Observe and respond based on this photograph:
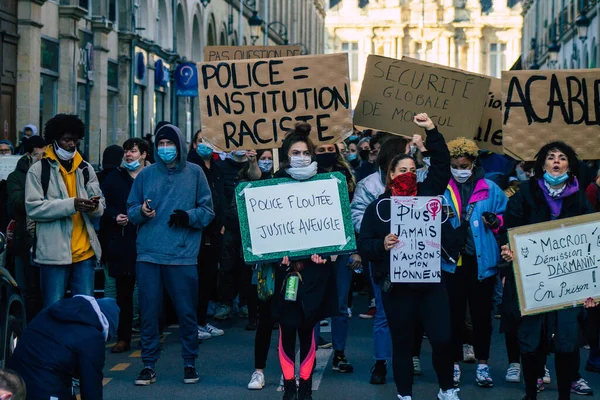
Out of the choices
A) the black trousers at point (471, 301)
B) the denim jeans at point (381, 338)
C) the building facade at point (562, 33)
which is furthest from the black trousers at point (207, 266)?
the building facade at point (562, 33)

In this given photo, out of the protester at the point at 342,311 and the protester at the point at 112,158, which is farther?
the protester at the point at 112,158

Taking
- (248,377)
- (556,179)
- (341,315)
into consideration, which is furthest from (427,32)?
(556,179)

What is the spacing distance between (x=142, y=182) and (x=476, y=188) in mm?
2364

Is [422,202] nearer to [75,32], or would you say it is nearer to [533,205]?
[533,205]

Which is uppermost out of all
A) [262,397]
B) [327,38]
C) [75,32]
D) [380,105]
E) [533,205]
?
[327,38]

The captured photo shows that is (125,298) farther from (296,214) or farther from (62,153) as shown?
(296,214)

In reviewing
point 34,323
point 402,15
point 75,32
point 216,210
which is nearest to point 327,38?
point 402,15

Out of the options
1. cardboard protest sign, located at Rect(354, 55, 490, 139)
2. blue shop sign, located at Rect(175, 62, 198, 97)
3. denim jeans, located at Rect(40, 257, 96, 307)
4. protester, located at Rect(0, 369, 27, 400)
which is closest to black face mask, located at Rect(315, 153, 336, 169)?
cardboard protest sign, located at Rect(354, 55, 490, 139)

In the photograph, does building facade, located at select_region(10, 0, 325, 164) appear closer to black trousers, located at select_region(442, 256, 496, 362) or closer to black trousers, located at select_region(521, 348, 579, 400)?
black trousers, located at select_region(442, 256, 496, 362)

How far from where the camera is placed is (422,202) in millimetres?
7719

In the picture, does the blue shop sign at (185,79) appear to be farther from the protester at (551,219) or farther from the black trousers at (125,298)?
the protester at (551,219)

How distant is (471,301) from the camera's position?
29.4ft

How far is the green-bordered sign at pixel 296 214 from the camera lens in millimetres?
8062

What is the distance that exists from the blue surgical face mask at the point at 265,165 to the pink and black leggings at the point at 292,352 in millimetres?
3679
